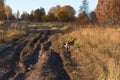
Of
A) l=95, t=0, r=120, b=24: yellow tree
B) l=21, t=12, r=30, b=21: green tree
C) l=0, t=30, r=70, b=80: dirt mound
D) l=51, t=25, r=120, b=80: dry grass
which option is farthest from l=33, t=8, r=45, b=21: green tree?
l=0, t=30, r=70, b=80: dirt mound

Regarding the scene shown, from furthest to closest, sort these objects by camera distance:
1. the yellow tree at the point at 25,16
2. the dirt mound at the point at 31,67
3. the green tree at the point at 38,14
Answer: the yellow tree at the point at 25,16
the green tree at the point at 38,14
the dirt mound at the point at 31,67

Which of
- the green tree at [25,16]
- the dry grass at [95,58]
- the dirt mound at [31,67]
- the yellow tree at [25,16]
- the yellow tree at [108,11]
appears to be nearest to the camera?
the dry grass at [95,58]

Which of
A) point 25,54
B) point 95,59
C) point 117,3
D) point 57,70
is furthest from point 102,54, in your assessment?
point 117,3

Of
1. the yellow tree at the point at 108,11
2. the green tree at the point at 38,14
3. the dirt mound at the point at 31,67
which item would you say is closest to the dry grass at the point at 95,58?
the dirt mound at the point at 31,67

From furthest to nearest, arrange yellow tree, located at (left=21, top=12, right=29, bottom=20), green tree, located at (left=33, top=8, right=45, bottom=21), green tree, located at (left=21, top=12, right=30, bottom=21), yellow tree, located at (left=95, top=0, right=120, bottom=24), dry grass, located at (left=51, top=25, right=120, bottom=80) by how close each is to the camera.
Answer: yellow tree, located at (left=21, top=12, right=29, bottom=20) → green tree, located at (left=21, top=12, right=30, bottom=21) → green tree, located at (left=33, top=8, right=45, bottom=21) → yellow tree, located at (left=95, top=0, right=120, bottom=24) → dry grass, located at (left=51, top=25, right=120, bottom=80)

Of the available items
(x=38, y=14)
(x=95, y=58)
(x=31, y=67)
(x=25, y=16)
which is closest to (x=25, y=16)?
(x=25, y=16)

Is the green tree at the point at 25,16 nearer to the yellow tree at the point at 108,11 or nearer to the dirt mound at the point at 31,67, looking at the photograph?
the yellow tree at the point at 108,11

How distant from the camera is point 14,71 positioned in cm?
1586

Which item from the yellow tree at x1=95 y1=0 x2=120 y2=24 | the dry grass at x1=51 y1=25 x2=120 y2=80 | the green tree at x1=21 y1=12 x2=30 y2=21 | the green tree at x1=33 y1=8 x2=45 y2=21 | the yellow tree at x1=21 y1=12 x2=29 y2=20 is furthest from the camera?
the yellow tree at x1=21 y1=12 x2=29 y2=20

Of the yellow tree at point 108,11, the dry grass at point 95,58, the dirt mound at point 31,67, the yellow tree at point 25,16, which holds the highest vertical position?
the yellow tree at point 108,11

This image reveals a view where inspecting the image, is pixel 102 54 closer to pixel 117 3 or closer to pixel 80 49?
pixel 80 49

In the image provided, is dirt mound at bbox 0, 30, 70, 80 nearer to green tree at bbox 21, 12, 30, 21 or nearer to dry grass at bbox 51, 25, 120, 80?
dry grass at bbox 51, 25, 120, 80

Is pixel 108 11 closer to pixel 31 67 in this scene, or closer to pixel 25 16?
pixel 31 67

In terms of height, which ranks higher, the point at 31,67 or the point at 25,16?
the point at 31,67
